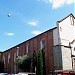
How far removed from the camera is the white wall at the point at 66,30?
1521 inches

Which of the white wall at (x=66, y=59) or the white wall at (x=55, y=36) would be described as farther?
the white wall at (x=55, y=36)

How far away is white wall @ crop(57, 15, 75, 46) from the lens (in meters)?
38.6

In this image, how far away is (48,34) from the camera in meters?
40.9

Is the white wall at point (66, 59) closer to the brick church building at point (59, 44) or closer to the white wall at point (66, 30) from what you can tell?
the brick church building at point (59, 44)

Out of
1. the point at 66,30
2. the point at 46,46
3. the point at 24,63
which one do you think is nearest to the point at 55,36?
the point at 66,30

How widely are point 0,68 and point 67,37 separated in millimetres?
24377

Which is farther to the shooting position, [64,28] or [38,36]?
[38,36]

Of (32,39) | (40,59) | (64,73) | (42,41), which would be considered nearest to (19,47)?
(32,39)

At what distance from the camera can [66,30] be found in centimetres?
3988

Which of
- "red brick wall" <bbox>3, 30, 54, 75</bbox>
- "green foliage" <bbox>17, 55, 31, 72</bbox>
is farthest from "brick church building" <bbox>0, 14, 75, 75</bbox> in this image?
"green foliage" <bbox>17, 55, 31, 72</bbox>

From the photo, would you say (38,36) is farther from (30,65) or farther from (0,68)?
(0,68)

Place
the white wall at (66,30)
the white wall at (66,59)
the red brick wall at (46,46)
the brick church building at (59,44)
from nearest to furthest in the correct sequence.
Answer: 1. the white wall at (66,59)
2. the brick church building at (59,44)
3. the white wall at (66,30)
4. the red brick wall at (46,46)

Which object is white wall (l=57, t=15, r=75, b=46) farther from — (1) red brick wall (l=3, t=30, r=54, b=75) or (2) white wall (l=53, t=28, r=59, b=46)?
(1) red brick wall (l=3, t=30, r=54, b=75)

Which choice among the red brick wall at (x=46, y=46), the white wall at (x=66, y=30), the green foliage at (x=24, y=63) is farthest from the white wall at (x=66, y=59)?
the green foliage at (x=24, y=63)
